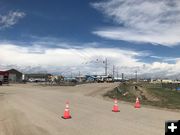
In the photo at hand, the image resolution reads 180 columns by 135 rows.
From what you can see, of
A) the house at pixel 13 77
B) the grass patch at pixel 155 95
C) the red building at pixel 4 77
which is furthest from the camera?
the house at pixel 13 77

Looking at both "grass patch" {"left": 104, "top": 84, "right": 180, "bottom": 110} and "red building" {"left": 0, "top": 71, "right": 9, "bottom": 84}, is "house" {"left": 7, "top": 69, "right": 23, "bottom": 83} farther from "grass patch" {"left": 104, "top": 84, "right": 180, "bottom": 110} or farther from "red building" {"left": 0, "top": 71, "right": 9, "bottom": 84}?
"grass patch" {"left": 104, "top": 84, "right": 180, "bottom": 110}

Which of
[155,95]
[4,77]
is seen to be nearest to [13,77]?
[4,77]

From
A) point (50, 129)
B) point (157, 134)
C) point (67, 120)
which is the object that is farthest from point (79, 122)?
point (157, 134)

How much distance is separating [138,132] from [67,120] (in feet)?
14.9

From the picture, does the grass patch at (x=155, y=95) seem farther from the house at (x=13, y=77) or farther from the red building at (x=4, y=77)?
the house at (x=13, y=77)

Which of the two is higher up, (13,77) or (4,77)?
(13,77)

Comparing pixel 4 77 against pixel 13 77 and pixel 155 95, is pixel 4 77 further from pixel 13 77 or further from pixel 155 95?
pixel 13 77

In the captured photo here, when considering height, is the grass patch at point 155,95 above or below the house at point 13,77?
below

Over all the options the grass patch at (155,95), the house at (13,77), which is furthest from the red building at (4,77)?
the house at (13,77)

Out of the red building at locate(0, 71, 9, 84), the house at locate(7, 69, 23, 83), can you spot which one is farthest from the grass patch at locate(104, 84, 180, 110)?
the house at locate(7, 69, 23, 83)

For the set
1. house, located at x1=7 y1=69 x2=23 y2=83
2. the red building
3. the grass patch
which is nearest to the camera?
the grass patch

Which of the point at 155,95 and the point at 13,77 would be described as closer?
the point at 155,95

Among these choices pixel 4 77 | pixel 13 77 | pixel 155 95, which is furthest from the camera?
pixel 13 77

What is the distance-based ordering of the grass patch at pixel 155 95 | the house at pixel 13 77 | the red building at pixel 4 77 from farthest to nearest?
the house at pixel 13 77 → the red building at pixel 4 77 → the grass patch at pixel 155 95
